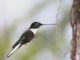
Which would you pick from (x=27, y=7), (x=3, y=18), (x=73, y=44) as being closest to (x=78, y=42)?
(x=73, y=44)

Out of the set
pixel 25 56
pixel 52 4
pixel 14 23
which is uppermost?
pixel 52 4

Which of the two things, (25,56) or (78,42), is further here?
(25,56)

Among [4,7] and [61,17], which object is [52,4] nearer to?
[61,17]

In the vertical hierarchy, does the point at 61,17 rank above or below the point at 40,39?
above

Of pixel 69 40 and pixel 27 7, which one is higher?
pixel 27 7

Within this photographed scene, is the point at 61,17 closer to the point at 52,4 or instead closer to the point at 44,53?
the point at 52,4

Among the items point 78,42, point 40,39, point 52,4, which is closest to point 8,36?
point 40,39
